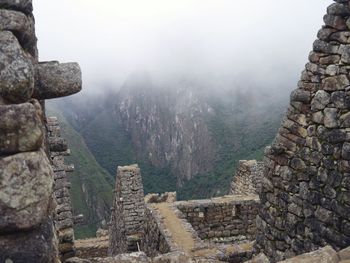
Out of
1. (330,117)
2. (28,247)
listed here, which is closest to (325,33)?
(330,117)

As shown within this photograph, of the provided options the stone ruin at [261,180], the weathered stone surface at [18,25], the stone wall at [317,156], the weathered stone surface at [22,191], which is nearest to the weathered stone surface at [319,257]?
the stone ruin at [261,180]

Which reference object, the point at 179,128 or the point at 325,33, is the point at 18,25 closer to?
the point at 325,33

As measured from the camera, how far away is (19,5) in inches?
92.9

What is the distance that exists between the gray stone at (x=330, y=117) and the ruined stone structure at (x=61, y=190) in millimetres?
2819

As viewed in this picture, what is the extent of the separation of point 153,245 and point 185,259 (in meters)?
7.96

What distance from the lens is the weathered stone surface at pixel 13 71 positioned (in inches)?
83.0

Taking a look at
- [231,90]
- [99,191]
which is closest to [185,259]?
[231,90]

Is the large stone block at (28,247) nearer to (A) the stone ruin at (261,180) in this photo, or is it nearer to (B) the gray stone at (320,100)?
(A) the stone ruin at (261,180)

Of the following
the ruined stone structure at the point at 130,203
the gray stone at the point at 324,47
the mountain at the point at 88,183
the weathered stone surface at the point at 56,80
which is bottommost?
the mountain at the point at 88,183

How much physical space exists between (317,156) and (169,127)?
67.8m

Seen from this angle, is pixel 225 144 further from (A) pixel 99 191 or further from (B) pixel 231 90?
(A) pixel 99 191

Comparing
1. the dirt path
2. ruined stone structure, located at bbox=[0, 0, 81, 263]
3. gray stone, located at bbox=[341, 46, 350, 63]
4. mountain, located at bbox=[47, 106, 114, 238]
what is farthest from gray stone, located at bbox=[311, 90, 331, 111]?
mountain, located at bbox=[47, 106, 114, 238]

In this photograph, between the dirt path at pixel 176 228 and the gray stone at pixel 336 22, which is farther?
the dirt path at pixel 176 228

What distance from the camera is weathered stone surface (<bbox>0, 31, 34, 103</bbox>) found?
211 centimetres
